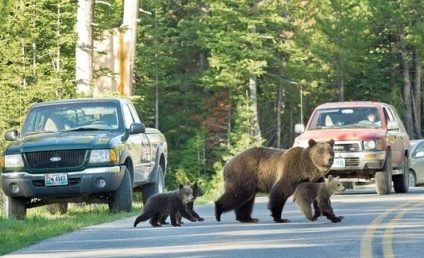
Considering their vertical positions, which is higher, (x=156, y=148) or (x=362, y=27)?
(x=362, y=27)

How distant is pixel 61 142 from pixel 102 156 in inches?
25.8

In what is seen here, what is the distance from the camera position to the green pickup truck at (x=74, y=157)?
68.6ft

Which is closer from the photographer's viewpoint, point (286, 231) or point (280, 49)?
point (286, 231)

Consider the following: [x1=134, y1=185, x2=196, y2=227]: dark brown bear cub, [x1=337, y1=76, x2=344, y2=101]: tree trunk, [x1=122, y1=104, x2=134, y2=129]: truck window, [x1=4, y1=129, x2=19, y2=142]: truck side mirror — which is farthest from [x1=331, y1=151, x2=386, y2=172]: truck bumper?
[x1=337, y1=76, x2=344, y2=101]: tree trunk

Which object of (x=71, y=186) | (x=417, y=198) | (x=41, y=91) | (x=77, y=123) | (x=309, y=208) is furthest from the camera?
(x=41, y=91)

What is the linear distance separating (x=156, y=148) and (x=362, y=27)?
56318 millimetres

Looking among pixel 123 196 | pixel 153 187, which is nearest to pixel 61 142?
pixel 123 196

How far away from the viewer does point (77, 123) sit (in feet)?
73.4

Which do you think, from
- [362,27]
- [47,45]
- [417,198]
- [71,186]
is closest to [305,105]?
[362,27]

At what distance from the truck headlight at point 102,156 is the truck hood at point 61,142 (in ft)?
0.25

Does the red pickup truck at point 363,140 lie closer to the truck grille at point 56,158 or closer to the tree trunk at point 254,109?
the truck grille at point 56,158

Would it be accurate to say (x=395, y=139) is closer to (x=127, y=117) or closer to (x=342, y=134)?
(x=342, y=134)

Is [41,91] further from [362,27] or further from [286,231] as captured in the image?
[362,27]

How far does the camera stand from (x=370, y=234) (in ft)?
53.6
